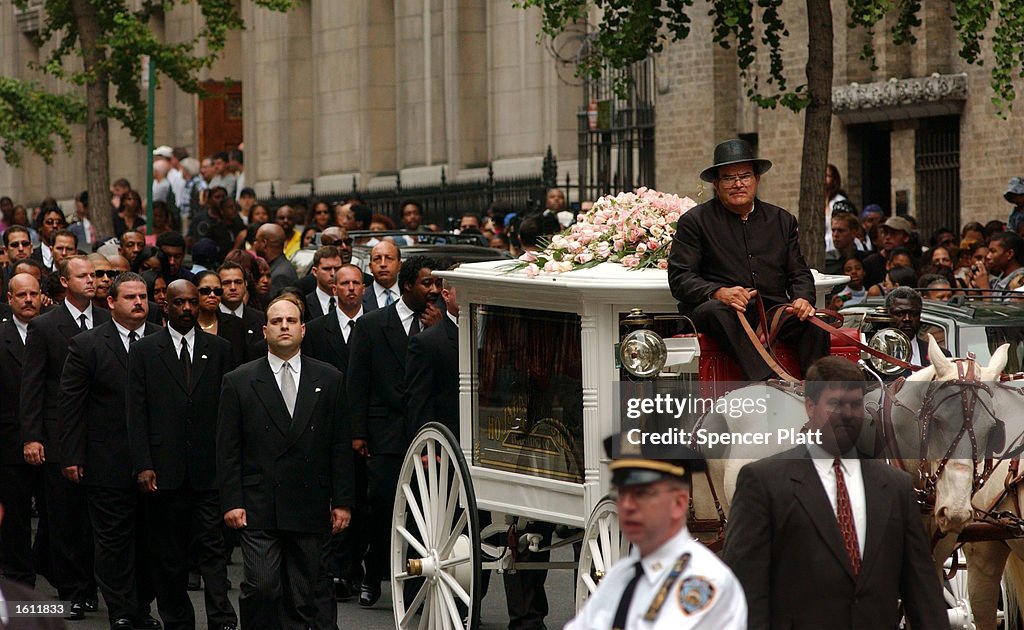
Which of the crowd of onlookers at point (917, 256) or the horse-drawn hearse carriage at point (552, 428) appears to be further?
the crowd of onlookers at point (917, 256)

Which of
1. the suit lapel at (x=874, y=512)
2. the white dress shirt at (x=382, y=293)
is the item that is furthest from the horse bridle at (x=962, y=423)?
the white dress shirt at (x=382, y=293)

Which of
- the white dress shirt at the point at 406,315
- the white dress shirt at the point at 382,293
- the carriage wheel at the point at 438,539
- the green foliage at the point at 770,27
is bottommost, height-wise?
the carriage wheel at the point at 438,539

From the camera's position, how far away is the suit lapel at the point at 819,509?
6.81 meters

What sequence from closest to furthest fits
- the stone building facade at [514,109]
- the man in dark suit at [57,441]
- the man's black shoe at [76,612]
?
the man's black shoe at [76,612]
the man in dark suit at [57,441]
the stone building facade at [514,109]

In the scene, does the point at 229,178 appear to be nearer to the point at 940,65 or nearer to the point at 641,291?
the point at 940,65

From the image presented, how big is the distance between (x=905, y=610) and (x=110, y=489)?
22.2ft

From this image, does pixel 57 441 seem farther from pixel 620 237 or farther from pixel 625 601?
pixel 625 601

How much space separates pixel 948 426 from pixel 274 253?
11.4m

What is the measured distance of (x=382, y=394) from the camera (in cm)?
1340

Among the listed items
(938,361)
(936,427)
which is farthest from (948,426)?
(938,361)

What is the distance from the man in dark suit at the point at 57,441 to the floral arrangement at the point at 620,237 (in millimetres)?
4292

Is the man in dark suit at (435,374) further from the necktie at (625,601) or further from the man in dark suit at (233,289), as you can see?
the necktie at (625,601)

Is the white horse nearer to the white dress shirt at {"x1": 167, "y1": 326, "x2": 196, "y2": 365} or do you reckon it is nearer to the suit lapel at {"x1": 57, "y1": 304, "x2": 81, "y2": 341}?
the white dress shirt at {"x1": 167, "y1": 326, "x2": 196, "y2": 365}

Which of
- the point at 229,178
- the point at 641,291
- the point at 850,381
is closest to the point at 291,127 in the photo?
the point at 229,178
